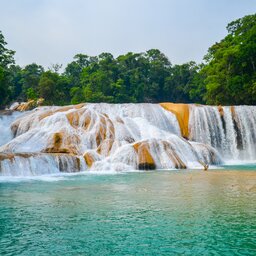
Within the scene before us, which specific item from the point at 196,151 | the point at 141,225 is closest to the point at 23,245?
the point at 141,225

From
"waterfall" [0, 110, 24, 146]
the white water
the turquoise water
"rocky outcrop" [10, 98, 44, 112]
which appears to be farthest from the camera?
"rocky outcrop" [10, 98, 44, 112]

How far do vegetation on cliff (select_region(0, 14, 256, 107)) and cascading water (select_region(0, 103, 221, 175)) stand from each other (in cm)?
A: 1175

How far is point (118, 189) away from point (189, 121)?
17.8 metres

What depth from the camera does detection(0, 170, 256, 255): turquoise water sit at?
6.36m

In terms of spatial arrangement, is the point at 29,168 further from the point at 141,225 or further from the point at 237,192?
the point at 141,225

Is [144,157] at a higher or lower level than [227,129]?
lower

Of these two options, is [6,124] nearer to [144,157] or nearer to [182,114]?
[144,157]

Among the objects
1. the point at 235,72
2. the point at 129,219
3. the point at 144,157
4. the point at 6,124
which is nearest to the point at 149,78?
the point at 235,72

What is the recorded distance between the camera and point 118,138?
22641 millimetres

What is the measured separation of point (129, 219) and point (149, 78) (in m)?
54.6

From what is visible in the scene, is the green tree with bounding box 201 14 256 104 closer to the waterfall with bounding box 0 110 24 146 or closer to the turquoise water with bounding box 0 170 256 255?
the waterfall with bounding box 0 110 24 146

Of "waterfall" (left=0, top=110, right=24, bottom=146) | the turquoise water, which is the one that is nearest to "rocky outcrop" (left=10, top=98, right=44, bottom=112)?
"waterfall" (left=0, top=110, right=24, bottom=146)

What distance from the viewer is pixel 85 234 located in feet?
23.2

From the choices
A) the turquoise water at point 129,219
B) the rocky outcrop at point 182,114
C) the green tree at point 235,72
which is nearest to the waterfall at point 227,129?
the rocky outcrop at point 182,114
